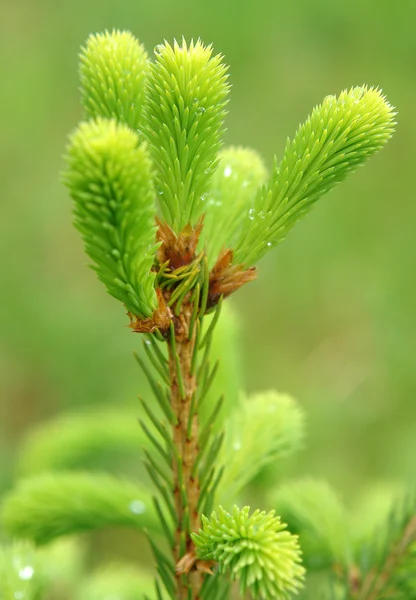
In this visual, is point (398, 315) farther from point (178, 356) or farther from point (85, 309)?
point (178, 356)

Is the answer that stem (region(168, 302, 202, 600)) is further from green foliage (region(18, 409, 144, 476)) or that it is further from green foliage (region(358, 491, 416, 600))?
green foliage (region(18, 409, 144, 476))

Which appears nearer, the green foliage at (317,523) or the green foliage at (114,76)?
the green foliage at (114,76)

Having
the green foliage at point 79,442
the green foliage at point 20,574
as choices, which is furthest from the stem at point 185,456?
the green foliage at point 79,442

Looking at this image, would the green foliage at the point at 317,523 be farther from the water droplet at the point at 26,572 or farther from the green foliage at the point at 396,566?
the water droplet at the point at 26,572

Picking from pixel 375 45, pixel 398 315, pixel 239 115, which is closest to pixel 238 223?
pixel 398 315

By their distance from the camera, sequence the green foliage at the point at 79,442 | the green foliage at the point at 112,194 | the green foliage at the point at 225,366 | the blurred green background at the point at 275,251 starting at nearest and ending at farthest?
the green foliage at the point at 112,194 → the green foliage at the point at 225,366 → the green foliage at the point at 79,442 → the blurred green background at the point at 275,251

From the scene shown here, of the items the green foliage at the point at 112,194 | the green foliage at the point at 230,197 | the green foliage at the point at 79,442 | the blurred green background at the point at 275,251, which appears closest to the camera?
the green foliage at the point at 112,194

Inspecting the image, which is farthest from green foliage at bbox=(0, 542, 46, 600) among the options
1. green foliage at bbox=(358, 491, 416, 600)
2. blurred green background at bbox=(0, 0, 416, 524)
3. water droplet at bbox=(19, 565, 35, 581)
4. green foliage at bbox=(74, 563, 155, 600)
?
blurred green background at bbox=(0, 0, 416, 524)
